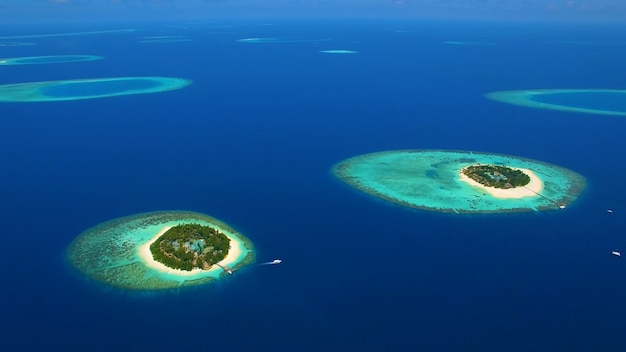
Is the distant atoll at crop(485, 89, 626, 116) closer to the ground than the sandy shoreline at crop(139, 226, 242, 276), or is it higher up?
higher up

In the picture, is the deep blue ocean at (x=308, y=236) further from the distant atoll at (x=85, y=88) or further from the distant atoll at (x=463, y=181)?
the distant atoll at (x=85, y=88)

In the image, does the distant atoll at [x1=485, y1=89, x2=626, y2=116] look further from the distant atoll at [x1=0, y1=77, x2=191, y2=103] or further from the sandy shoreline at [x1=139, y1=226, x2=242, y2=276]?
the sandy shoreline at [x1=139, y1=226, x2=242, y2=276]

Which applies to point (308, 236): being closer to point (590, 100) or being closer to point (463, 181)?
point (463, 181)

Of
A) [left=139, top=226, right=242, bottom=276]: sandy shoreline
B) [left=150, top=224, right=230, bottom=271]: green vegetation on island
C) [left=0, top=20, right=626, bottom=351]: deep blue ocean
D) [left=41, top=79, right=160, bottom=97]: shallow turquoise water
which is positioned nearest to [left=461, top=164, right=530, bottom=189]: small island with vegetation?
[left=0, top=20, right=626, bottom=351]: deep blue ocean

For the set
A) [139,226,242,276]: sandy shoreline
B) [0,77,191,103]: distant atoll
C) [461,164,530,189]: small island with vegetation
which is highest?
[0,77,191,103]: distant atoll

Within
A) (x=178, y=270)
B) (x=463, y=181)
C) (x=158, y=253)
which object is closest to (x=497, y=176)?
(x=463, y=181)

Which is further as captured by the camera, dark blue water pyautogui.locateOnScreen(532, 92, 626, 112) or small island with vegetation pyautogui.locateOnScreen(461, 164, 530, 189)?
dark blue water pyautogui.locateOnScreen(532, 92, 626, 112)
